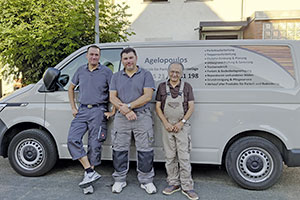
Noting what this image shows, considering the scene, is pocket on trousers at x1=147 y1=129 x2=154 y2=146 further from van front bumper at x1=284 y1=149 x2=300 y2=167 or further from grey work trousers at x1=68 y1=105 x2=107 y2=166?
van front bumper at x1=284 y1=149 x2=300 y2=167

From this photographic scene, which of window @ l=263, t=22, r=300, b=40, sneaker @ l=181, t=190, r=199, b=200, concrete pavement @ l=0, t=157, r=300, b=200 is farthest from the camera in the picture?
window @ l=263, t=22, r=300, b=40

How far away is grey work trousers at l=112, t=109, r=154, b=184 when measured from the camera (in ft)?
11.6

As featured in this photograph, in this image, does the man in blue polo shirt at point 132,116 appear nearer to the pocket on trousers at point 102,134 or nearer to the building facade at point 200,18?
the pocket on trousers at point 102,134

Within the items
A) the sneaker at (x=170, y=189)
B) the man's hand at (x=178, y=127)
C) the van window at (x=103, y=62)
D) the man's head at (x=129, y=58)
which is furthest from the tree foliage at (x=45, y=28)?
the sneaker at (x=170, y=189)

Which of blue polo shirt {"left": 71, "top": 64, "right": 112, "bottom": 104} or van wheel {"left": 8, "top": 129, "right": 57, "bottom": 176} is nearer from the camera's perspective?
blue polo shirt {"left": 71, "top": 64, "right": 112, "bottom": 104}

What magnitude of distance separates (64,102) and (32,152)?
97cm

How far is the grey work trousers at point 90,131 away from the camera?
3.66 metres

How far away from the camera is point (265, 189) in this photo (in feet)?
12.2

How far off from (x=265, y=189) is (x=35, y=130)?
356cm

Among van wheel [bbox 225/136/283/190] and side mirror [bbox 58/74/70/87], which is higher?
side mirror [bbox 58/74/70/87]

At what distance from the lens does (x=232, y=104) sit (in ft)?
12.0

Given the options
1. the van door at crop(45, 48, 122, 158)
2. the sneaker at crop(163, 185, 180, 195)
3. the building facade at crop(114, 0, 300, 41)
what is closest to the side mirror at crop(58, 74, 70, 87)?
the van door at crop(45, 48, 122, 158)

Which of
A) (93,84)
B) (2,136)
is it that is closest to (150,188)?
(93,84)

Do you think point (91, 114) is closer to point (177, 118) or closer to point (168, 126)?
point (168, 126)
